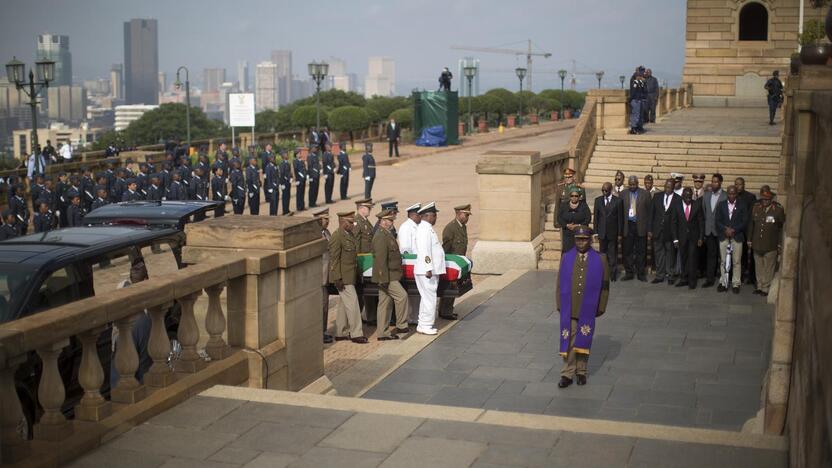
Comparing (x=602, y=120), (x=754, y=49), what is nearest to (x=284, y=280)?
(x=602, y=120)

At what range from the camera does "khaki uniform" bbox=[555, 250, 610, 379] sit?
10.8 m

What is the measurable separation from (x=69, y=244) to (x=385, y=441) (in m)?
3.95

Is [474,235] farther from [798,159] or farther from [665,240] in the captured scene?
[798,159]

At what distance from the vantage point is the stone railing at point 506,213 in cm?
1925

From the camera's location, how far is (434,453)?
6.87 metres

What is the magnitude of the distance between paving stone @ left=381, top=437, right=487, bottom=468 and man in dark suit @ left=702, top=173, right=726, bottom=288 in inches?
430

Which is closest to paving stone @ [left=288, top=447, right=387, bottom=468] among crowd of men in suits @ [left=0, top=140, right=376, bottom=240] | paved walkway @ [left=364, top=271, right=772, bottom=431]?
paved walkway @ [left=364, top=271, right=772, bottom=431]

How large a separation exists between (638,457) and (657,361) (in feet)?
18.5

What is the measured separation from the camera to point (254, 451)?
683 centimetres

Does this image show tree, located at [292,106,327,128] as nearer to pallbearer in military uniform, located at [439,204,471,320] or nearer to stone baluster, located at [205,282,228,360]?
pallbearer in military uniform, located at [439,204,471,320]

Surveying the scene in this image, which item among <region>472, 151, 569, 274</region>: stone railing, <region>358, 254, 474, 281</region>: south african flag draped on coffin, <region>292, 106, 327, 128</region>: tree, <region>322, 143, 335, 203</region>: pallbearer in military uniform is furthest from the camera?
<region>292, 106, 327, 128</region>: tree

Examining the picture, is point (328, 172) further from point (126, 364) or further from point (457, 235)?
point (126, 364)

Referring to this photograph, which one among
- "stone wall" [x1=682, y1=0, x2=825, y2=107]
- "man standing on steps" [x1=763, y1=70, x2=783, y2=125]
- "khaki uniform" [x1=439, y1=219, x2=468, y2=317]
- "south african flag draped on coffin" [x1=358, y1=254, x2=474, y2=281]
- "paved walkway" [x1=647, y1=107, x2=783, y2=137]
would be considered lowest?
"south african flag draped on coffin" [x1=358, y1=254, x2=474, y2=281]

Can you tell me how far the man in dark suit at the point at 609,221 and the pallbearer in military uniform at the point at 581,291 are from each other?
6.70 m
